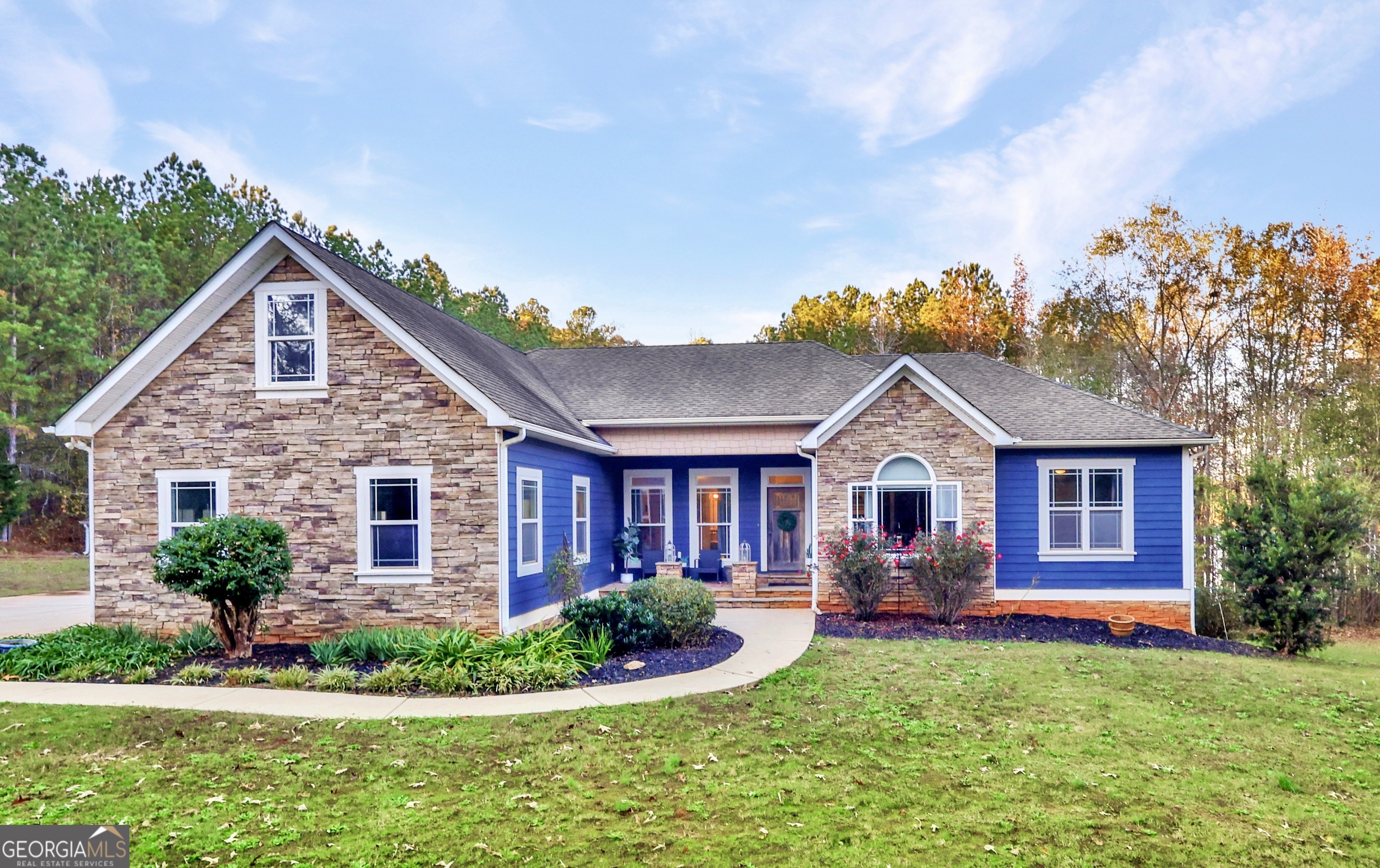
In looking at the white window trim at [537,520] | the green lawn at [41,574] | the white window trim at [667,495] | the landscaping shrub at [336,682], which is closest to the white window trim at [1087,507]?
the white window trim at [667,495]

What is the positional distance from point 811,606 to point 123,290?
2906cm

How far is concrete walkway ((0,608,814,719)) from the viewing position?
7688 mm

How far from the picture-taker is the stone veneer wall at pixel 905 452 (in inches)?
537

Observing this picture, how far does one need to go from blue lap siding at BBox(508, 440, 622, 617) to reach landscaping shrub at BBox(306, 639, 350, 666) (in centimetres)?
210

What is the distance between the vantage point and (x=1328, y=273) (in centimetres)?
2427

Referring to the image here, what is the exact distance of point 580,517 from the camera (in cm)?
1484

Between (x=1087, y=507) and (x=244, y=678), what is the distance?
43.0 feet

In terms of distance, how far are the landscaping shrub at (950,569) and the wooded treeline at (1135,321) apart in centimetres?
919

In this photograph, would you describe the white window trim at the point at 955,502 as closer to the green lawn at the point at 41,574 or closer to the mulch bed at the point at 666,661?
the mulch bed at the point at 666,661

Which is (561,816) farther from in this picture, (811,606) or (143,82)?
(143,82)

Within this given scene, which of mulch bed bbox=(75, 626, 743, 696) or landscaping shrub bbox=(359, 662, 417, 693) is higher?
landscaping shrub bbox=(359, 662, 417, 693)

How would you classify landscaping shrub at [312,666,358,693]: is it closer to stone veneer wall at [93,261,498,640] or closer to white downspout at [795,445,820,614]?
stone veneer wall at [93,261,498,640]

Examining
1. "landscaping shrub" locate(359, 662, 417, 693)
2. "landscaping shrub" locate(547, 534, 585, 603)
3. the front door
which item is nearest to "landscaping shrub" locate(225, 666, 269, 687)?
"landscaping shrub" locate(359, 662, 417, 693)

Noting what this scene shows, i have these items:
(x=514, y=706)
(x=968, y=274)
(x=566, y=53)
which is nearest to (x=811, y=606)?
(x=514, y=706)
